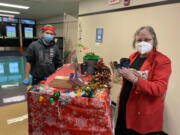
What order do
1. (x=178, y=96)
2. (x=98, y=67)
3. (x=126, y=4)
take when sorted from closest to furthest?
(x=98, y=67)
(x=178, y=96)
(x=126, y=4)

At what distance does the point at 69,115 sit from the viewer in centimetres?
88

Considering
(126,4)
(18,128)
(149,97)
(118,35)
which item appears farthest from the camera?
(118,35)

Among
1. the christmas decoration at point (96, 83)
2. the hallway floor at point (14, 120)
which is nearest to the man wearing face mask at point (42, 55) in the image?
the hallway floor at point (14, 120)

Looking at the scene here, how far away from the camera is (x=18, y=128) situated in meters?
1.85

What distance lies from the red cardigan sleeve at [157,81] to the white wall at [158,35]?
0.83m

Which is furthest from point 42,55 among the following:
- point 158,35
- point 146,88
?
point 158,35

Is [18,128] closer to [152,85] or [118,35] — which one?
[152,85]

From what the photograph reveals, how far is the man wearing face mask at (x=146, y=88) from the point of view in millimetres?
937

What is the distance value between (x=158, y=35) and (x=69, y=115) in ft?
5.24

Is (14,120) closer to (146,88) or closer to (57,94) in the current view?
(57,94)

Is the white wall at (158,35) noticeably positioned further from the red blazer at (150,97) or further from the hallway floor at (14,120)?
the hallway floor at (14,120)

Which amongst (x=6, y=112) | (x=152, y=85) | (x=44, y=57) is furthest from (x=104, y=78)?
(x=6, y=112)

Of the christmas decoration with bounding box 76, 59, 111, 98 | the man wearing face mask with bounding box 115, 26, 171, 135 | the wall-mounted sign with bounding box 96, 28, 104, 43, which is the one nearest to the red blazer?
the man wearing face mask with bounding box 115, 26, 171, 135

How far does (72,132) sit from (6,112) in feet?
6.22
